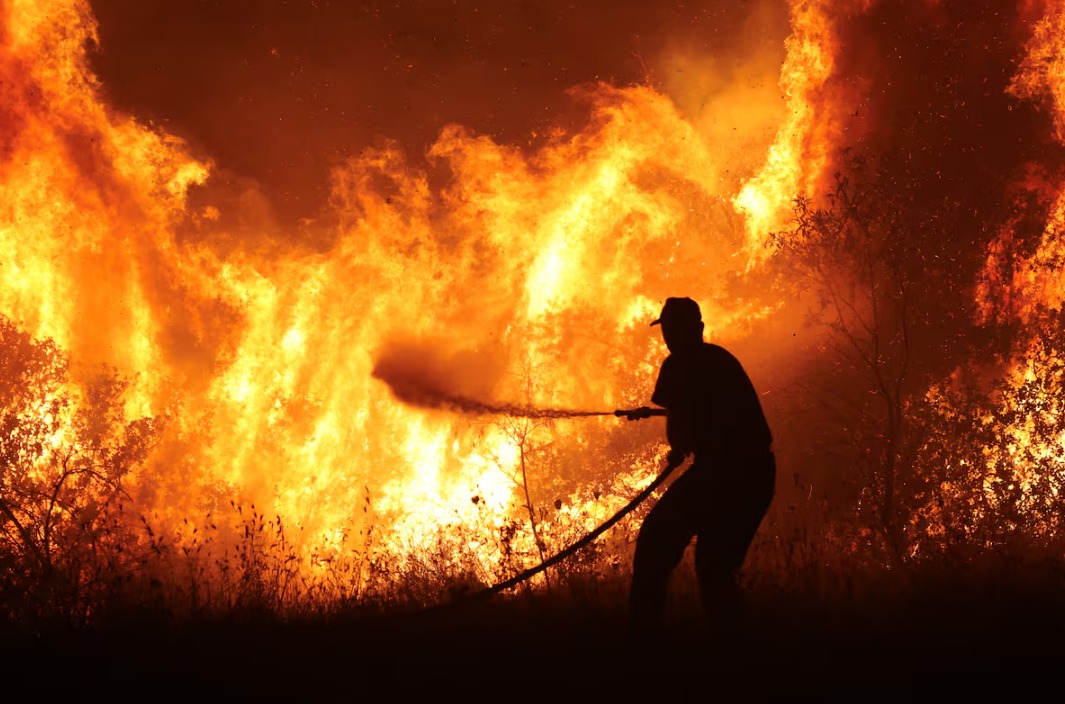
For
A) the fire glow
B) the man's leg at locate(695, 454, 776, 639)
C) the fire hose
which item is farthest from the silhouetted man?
the fire glow

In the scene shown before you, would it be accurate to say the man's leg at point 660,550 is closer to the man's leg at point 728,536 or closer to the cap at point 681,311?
the man's leg at point 728,536

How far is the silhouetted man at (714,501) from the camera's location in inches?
220

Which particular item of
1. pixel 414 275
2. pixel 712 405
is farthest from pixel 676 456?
pixel 414 275

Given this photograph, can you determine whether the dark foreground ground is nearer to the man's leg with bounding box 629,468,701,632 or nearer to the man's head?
the man's leg with bounding box 629,468,701,632

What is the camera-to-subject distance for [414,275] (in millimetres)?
17234

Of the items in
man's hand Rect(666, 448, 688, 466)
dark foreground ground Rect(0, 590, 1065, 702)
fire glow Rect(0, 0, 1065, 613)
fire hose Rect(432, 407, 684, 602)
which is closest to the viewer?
dark foreground ground Rect(0, 590, 1065, 702)

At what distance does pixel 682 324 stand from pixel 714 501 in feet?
3.93

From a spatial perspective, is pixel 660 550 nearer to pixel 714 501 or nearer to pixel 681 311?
pixel 714 501

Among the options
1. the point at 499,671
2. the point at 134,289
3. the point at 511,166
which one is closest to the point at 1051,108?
the point at 511,166

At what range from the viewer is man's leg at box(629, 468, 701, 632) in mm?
5590

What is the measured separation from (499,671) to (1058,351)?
11.6 metres

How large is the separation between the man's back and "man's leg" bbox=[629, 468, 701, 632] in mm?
281

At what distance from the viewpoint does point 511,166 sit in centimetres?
1617

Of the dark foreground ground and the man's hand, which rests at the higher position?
the man's hand
